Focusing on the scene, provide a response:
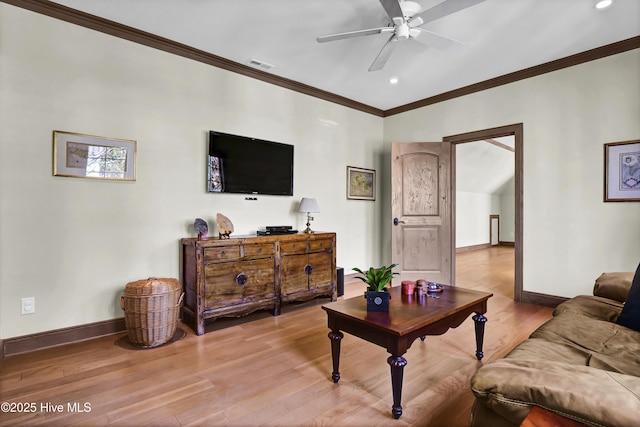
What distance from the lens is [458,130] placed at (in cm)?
Result: 454

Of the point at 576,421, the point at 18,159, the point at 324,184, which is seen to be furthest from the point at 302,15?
the point at 576,421

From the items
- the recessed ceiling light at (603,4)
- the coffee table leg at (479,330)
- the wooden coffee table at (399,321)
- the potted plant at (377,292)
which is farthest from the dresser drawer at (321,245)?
the recessed ceiling light at (603,4)

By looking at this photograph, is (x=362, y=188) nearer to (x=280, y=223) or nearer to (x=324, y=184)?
(x=324, y=184)

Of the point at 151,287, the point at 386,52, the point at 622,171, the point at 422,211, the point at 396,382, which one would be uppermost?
the point at 386,52

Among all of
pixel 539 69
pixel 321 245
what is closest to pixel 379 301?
pixel 321 245

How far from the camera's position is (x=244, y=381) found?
2.10 m

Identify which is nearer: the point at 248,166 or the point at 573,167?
the point at 573,167

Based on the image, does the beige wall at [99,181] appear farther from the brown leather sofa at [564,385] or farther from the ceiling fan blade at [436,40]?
the brown leather sofa at [564,385]

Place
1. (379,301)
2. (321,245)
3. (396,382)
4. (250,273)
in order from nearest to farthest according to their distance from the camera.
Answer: (396,382)
(379,301)
(250,273)
(321,245)

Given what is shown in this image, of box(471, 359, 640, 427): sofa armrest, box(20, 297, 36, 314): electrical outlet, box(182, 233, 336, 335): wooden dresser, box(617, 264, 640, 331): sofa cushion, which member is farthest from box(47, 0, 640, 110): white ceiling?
box(471, 359, 640, 427): sofa armrest

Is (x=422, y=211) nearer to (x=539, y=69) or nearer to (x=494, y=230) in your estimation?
(x=539, y=69)

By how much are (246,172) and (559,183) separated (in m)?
3.49

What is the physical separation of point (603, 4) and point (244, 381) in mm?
3939

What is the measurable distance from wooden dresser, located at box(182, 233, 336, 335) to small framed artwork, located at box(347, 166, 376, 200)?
4.02ft
